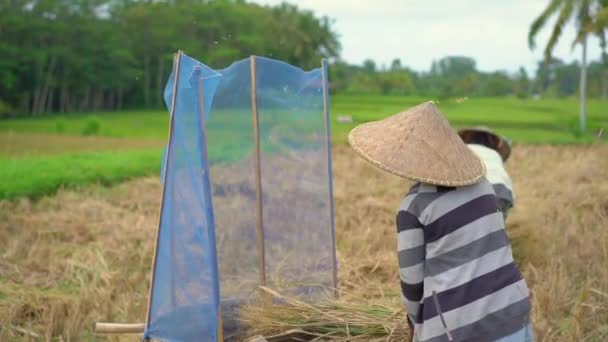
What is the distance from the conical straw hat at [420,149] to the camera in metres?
2.04

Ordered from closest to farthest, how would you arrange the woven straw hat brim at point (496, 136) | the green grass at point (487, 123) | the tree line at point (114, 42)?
the woven straw hat brim at point (496, 136), the green grass at point (487, 123), the tree line at point (114, 42)

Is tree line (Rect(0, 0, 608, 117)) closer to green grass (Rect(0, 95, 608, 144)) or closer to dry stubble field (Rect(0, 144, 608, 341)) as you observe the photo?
green grass (Rect(0, 95, 608, 144))

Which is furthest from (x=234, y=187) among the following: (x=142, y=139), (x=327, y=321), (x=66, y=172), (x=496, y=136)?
(x=142, y=139)

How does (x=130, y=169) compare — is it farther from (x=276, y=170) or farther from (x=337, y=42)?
(x=337, y=42)

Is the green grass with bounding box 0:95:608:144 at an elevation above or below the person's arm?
below

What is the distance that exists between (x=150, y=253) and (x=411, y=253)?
4.24m

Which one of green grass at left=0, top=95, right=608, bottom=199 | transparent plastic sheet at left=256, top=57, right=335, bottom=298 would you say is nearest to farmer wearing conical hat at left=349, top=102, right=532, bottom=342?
green grass at left=0, top=95, right=608, bottom=199

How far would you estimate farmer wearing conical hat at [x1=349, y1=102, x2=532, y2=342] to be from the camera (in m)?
2.00

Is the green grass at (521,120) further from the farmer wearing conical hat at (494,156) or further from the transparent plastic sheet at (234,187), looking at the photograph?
the transparent plastic sheet at (234,187)

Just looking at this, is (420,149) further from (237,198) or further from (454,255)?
(237,198)

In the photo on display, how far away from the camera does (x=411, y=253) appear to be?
2.01m

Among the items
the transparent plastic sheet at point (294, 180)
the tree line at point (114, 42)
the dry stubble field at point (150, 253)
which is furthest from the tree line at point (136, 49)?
the transparent plastic sheet at point (294, 180)

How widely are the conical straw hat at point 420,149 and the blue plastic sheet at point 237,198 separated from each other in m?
0.80

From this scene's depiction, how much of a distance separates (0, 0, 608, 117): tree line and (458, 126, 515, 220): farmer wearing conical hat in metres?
26.5
